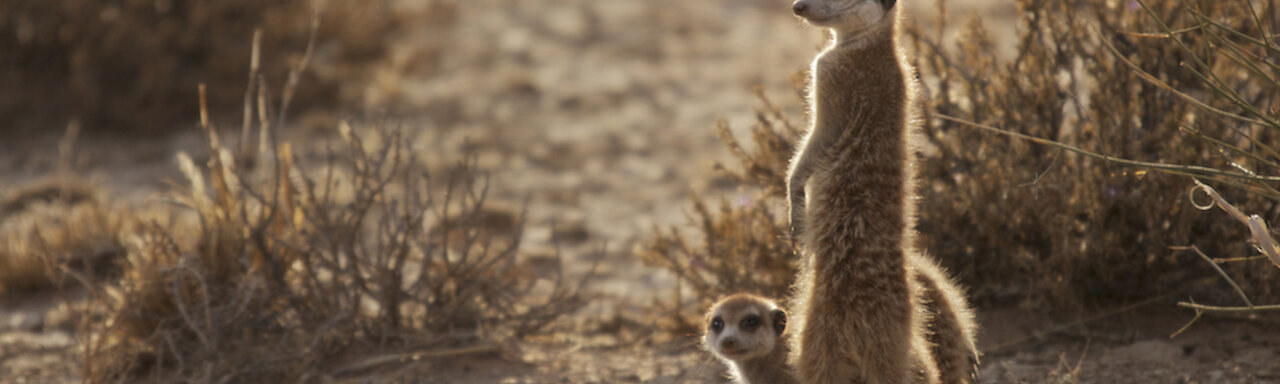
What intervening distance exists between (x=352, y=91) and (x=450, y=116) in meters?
1.00

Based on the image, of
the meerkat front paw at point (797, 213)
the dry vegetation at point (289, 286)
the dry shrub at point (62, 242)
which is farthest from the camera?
the dry shrub at point (62, 242)

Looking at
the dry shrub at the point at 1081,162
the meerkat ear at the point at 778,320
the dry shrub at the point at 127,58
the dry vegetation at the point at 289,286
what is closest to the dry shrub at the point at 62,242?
the dry vegetation at the point at 289,286

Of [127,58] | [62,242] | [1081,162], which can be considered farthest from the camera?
[127,58]

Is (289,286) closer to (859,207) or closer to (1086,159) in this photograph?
(859,207)

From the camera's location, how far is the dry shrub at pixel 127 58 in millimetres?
9758

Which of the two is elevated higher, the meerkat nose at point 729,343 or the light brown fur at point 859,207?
the light brown fur at point 859,207

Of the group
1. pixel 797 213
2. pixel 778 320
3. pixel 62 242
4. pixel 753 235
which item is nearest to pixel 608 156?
pixel 62 242

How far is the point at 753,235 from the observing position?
516 cm

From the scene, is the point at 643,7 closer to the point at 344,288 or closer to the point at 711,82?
the point at 711,82

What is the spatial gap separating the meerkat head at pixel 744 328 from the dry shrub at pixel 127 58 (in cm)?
702

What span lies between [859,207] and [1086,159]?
174 centimetres

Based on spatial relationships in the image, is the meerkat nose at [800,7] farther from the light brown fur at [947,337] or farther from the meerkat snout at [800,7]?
the light brown fur at [947,337]

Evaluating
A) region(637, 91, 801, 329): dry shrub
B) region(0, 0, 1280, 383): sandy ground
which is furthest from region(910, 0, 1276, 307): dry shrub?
region(637, 91, 801, 329): dry shrub

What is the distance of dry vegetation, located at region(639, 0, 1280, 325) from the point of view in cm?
441
